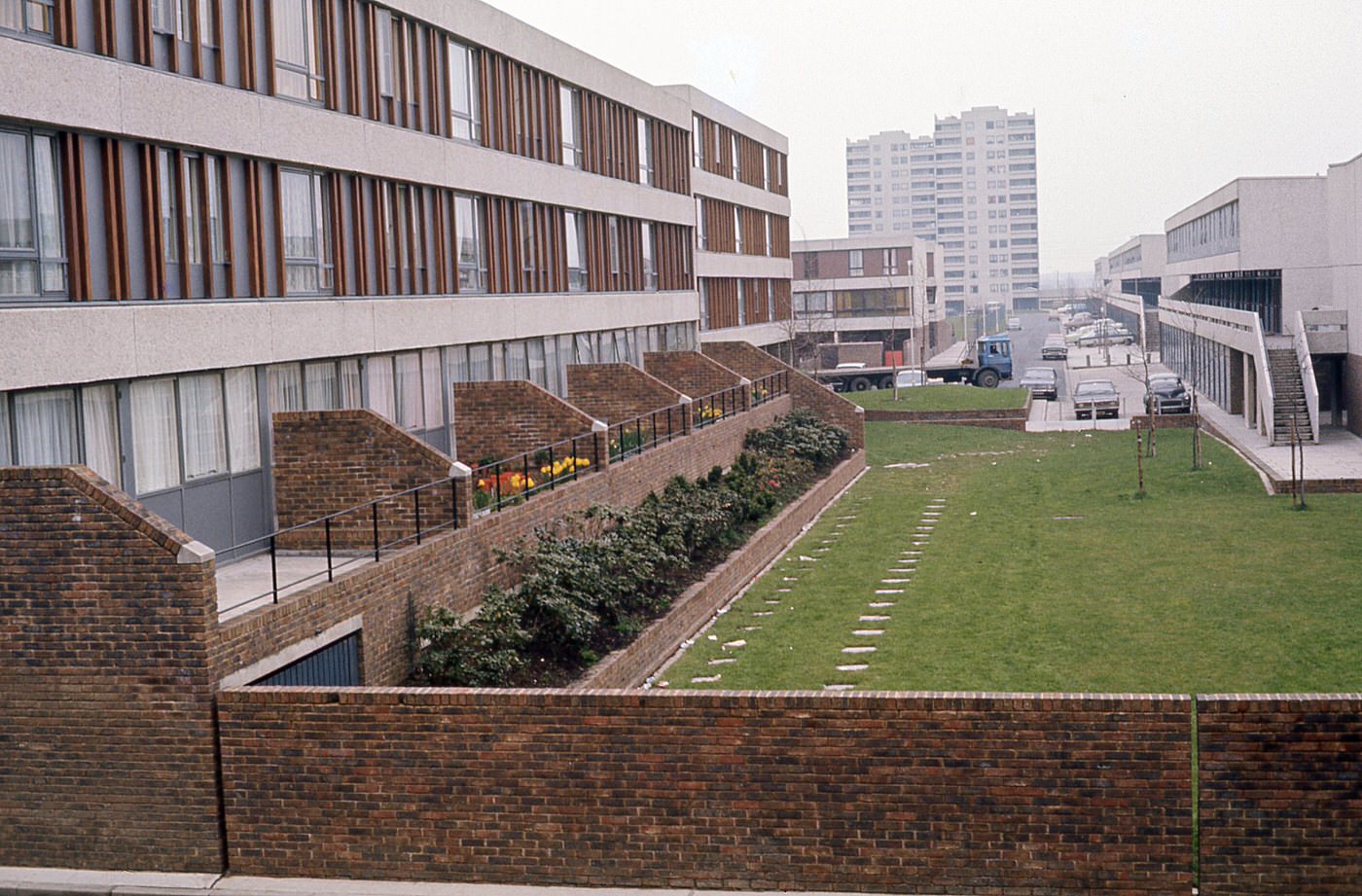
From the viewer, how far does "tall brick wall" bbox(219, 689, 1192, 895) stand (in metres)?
10.3

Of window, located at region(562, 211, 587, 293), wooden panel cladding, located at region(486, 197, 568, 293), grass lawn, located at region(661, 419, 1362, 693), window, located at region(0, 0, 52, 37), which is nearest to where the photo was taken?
window, located at region(0, 0, 52, 37)

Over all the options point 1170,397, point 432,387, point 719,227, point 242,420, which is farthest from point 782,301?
point 242,420

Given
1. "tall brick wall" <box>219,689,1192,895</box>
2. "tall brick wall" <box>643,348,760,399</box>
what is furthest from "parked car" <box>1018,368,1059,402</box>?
"tall brick wall" <box>219,689,1192,895</box>

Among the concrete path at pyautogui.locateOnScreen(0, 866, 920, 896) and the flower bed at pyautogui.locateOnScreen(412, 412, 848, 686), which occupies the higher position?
the flower bed at pyautogui.locateOnScreen(412, 412, 848, 686)

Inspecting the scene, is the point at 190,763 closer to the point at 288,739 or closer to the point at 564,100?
the point at 288,739

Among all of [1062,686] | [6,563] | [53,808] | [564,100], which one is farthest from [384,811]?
[564,100]

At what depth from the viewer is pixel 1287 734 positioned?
1007 cm

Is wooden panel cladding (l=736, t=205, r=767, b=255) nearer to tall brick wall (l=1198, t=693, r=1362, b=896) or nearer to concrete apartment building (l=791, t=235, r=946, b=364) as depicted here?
concrete apartment building (l=791, t=235, r=946, b=364)

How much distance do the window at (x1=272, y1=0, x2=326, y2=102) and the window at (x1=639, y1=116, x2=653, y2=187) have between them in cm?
1775

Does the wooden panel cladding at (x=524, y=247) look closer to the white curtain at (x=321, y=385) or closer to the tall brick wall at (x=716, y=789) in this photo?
the white curtain at (x=321, y=385)

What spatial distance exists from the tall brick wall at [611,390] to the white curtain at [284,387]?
1117 centimetres

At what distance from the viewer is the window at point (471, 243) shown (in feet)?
85.0

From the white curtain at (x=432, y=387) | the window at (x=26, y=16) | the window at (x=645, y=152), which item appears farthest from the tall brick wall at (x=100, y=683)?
the window at (x=645, y=152)

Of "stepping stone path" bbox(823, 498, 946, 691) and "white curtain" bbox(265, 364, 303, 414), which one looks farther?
"white curtain" bbox(265, 364, 303, 414)
